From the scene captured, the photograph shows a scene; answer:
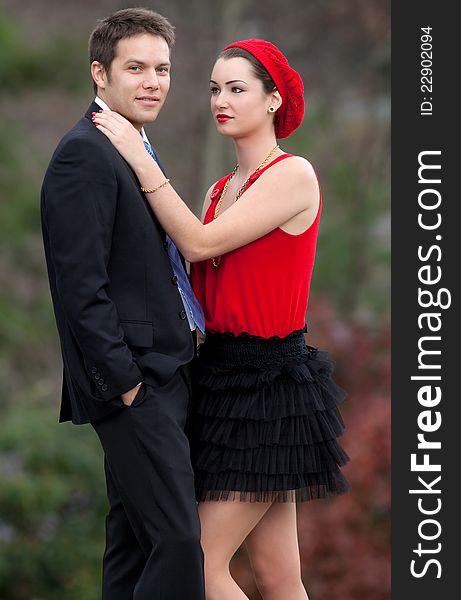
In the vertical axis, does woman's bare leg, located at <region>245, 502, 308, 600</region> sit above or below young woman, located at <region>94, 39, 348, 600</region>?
below

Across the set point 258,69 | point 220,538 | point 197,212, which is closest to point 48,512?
point 220,538

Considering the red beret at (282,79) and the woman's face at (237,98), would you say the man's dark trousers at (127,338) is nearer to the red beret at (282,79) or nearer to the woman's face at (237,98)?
the woman's face at (237,98)

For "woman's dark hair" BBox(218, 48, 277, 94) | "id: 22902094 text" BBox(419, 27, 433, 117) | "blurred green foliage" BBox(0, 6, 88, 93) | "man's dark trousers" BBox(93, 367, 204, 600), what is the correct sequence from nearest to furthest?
"man's dark trousers" BBox(93, 367, 204, 600) → "woman's dark hair" BBox(218, 48, 277, 94) → "id: 22902094 text" BBox(419, 27, 433, 117) → "blurred green foliage" BBox(0, 6, 88, 93)

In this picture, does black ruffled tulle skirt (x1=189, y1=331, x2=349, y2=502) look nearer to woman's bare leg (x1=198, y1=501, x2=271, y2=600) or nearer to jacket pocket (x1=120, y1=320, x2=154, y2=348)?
woman's bare leg (x1=198, y1=501, x2=271, y2=600)

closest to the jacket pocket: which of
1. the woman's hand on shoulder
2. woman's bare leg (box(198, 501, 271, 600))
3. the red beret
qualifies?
the woman's hand on shoulder

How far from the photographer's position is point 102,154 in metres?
2.92

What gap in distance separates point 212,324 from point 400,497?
246cm

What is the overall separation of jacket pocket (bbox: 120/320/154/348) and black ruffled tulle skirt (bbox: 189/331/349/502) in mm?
291

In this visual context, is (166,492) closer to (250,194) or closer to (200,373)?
(200,373)

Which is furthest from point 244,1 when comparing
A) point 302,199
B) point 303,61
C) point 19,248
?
point 302,199

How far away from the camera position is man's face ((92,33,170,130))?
3.01 metres

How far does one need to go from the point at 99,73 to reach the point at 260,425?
108 centimetres

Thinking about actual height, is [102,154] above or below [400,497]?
above

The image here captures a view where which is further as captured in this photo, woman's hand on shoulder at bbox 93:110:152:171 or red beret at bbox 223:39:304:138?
red beret at bbox 223:39:304:138
